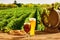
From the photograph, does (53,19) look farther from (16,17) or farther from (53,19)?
(16,17)

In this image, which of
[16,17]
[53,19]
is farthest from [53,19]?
[16,17]

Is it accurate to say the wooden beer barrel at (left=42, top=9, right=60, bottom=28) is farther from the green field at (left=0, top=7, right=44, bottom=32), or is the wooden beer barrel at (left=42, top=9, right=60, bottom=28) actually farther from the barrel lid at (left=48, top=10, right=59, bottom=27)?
the green field at (left=0, top=7, right=44, bottom=32)

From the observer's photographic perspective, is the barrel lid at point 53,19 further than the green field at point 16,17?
No

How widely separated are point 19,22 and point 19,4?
0.76 ft

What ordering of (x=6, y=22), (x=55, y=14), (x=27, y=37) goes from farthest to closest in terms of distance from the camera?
(x=6, y=22) < (x=55, y=14) < (x=27, y=37)

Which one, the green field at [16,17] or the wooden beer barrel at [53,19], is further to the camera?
the green field at [16,17]

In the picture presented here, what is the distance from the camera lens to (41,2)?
2586mm

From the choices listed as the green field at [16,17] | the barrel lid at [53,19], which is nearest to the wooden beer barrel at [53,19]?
the barrel lid at [53,19]

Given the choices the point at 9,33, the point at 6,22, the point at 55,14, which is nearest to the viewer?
the point at 9,33

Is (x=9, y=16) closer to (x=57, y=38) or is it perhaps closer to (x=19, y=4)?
(x=19, y=4)

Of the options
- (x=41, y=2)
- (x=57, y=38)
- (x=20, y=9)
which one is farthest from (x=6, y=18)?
(x=57, y=38)

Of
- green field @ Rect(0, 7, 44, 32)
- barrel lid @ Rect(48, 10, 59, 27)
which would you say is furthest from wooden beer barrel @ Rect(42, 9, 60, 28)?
green field @ Rect(0, 7, 44, 32)

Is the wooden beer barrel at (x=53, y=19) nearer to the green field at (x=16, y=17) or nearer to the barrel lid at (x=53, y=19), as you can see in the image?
the barrel lid at (x=53, y=19)

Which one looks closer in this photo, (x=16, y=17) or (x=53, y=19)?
(x=53, y=19)
